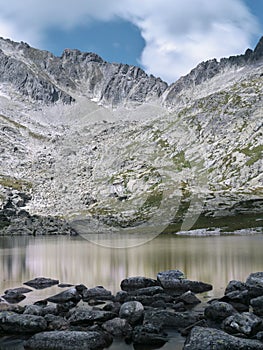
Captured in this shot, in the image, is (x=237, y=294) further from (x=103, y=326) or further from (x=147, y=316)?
(x=103, y=326)

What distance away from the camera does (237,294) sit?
82.4ft

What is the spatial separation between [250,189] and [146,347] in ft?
589

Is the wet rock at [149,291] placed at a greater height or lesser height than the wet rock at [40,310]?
lesser

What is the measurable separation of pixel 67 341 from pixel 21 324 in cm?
426

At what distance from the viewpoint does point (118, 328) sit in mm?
19188

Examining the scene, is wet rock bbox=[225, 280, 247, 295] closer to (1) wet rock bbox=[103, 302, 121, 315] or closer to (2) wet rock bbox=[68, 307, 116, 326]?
(1) wet rock bbox=[103, 302, 121, 315]

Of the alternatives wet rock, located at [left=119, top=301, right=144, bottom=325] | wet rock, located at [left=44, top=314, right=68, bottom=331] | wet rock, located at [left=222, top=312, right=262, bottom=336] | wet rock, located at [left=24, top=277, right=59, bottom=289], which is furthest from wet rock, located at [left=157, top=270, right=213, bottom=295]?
wet rock, located at [left=44, top=314, right=68, bottom=331]

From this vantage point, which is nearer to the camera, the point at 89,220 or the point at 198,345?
the point at 198,345

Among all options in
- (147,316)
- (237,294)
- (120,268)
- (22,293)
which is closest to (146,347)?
(147,316)

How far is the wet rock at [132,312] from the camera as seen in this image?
20.7 m

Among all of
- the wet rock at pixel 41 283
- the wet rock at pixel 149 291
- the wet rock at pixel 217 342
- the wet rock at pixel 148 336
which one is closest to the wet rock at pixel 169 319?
the wet rock at pixel 148 336

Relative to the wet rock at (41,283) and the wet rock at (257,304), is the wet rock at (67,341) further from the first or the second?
the wet rock at (41,283)

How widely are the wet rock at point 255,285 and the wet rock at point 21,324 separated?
45.2 ft

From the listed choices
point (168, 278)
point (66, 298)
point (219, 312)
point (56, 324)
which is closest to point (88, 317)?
point (56, 324)
